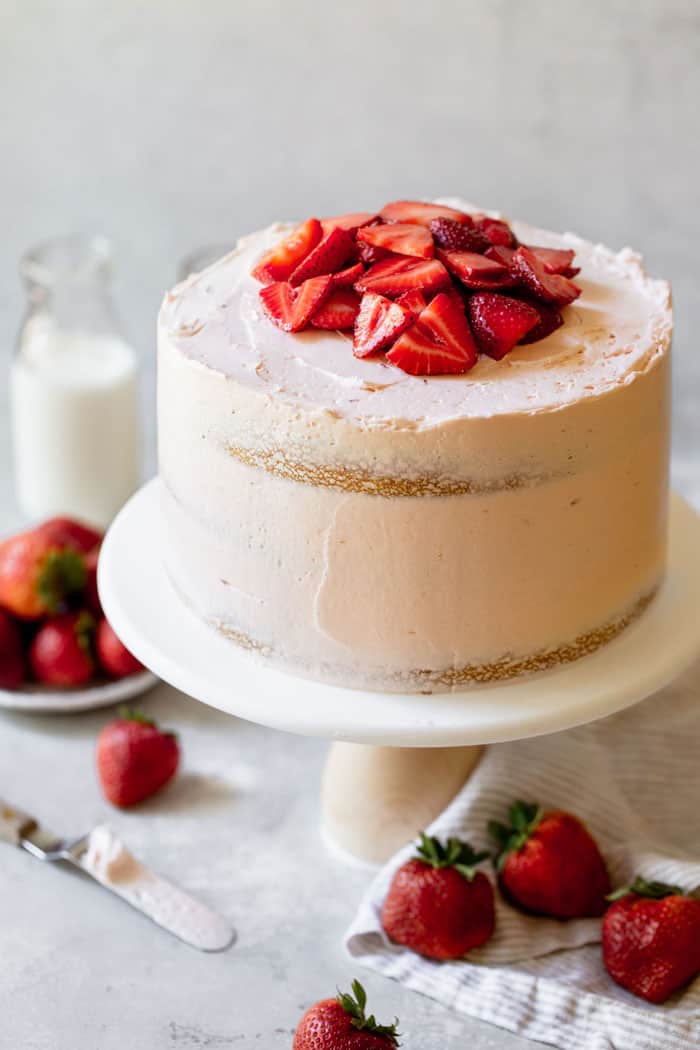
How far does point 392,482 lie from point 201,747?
82 centimetres

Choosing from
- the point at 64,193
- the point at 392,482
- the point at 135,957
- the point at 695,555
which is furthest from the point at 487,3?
the point at 135,957

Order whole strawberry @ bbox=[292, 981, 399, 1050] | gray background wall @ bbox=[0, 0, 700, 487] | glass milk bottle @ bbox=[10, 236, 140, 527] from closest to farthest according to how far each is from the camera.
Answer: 1. whole strawberry @ bbox=[292, 981, 399, 1050]
2. glass milk bottle @ bbox=[10, 236, 140, 527]
3. gray background wall @ bbox=[0, 0, 700, 487]

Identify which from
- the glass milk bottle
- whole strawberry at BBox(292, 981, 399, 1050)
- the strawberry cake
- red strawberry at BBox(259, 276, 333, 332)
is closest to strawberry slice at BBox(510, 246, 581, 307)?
the strawberry cake

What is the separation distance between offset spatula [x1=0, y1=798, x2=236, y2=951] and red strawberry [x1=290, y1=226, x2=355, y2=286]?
78cm

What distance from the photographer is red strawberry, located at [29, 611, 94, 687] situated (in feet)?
7.78

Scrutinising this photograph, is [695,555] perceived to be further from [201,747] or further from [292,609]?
[201,747]

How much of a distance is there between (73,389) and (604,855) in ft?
4.49

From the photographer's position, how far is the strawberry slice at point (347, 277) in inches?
70.7

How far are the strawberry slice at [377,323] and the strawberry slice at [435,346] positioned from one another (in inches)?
0.5

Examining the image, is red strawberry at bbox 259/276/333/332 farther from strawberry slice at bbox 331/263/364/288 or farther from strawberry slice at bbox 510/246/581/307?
strawberry slice at bbox 510/246/581/307

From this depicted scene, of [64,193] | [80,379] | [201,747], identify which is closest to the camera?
[201,747]

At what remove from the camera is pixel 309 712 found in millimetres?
1724

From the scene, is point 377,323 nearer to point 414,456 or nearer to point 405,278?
point 405,278

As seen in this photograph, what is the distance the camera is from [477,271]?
177 centimetres
